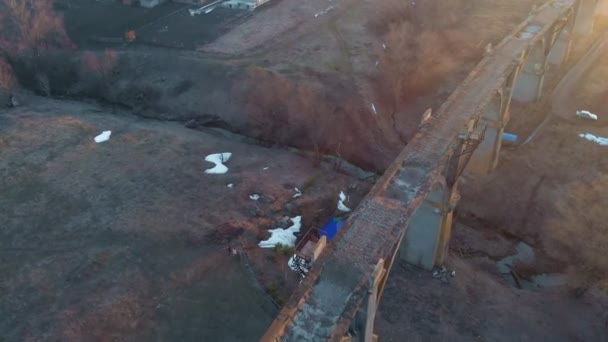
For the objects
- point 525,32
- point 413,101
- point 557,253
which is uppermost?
point 525,32

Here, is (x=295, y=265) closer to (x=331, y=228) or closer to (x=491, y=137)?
(x=331, y=228)

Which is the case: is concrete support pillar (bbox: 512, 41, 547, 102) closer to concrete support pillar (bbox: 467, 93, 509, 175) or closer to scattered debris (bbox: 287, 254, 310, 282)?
concrete support pillar (bbox: 467, 93, 509, 175)

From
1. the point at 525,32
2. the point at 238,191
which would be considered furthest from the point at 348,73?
the point at 238,191

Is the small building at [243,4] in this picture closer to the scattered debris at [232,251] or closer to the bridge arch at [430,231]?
the scattered debris at [232,251]

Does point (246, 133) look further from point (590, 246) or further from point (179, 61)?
point (590, 246)

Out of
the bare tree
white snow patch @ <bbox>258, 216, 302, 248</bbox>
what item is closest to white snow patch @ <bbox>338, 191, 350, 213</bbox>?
white snow patch @ <bbox>258, 216, 302, 248</bbox>

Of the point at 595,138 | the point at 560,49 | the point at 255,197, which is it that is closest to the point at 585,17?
the point at 560,49

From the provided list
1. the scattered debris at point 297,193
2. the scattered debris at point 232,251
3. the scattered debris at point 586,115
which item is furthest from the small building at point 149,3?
the scattered debris at point 586,115
